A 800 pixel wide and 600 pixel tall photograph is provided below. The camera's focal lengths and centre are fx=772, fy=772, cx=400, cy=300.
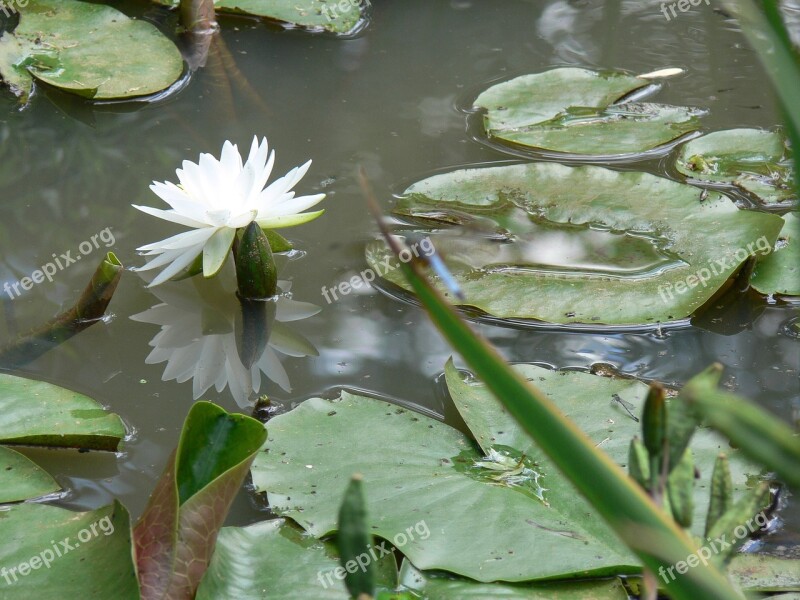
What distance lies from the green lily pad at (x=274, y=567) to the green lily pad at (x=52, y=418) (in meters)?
0.33

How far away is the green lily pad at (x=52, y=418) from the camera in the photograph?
1243 millimetres

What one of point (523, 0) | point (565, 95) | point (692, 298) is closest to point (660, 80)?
point (565, 95)

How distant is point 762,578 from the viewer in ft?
3.41

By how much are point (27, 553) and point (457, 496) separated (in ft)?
1.95

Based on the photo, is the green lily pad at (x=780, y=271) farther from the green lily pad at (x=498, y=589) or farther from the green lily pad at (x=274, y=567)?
the green lily pad at (x=274, y=567)

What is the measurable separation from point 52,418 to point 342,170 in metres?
1.04

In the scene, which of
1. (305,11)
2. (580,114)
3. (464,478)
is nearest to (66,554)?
(464,478)

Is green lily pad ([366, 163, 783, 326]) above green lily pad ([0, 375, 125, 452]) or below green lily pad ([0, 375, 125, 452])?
above

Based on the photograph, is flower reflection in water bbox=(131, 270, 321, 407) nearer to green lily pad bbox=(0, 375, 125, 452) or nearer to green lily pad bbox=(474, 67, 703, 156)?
green lily pad bbox=(0, 375, 125, 452)

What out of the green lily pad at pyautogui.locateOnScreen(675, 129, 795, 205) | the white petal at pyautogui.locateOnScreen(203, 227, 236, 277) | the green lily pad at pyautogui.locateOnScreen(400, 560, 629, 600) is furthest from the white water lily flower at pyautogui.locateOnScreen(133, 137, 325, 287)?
the green lily pad at pyautogui.locateOnScreen(675, 129, 795, 205)

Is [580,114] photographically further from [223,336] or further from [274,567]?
[274,567]

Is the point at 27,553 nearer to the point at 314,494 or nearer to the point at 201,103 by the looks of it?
the point at 314,494

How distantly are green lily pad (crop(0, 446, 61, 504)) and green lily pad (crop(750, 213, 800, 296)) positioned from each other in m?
1.41

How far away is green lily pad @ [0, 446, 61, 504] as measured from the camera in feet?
3.77
